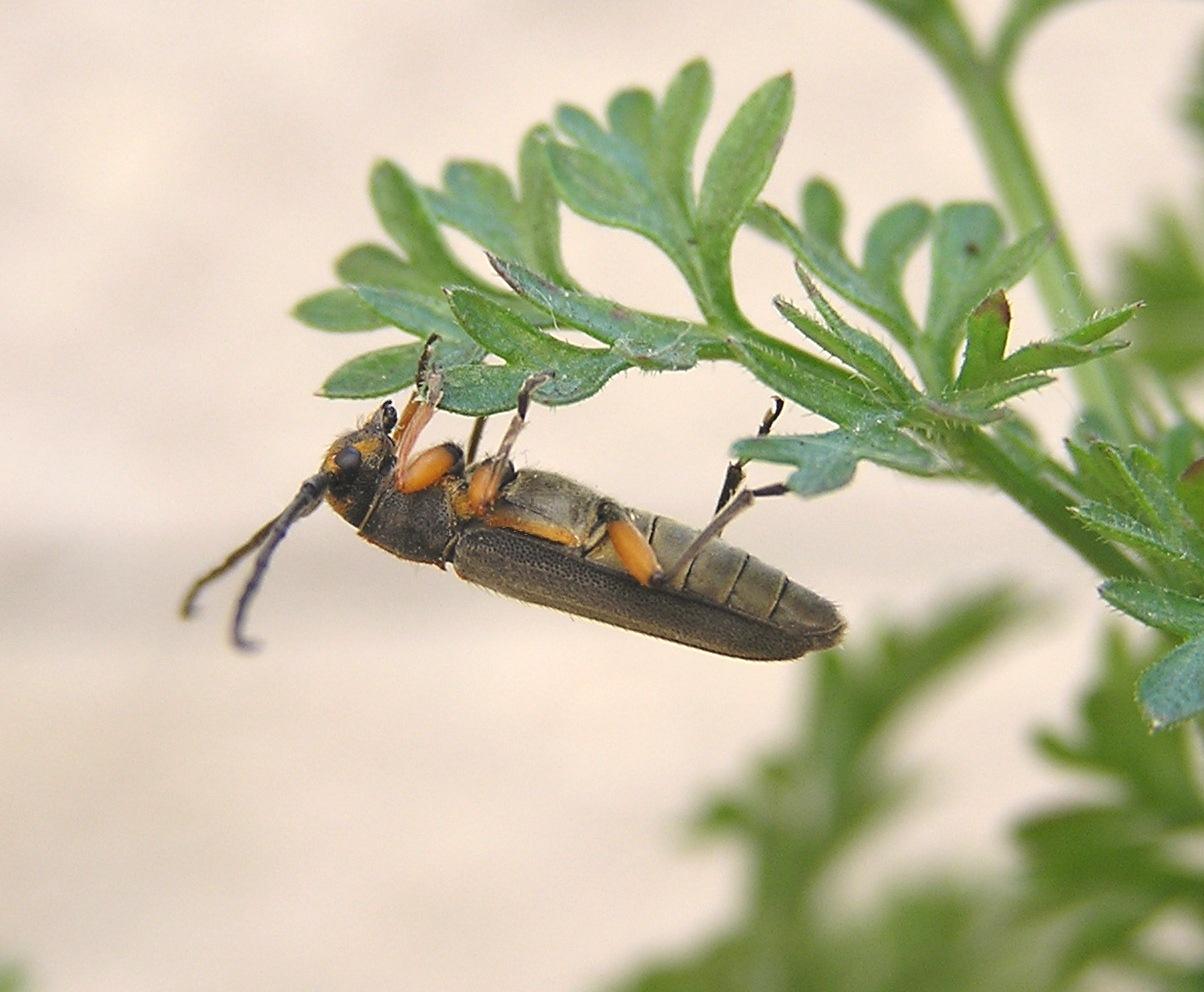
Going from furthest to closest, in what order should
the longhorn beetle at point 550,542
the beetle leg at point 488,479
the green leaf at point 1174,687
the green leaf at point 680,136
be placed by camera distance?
the beetle leg at point 488,479, the longhorn beetle at point 550,542, the green leaf at point 680,136, the green leaf at point 1174,687

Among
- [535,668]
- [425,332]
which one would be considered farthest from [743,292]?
[425,332]

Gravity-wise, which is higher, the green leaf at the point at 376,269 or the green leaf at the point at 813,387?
the green leaf at the point at 813,387

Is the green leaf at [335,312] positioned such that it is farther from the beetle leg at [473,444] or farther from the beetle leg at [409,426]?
the beetle leg at [473,444]

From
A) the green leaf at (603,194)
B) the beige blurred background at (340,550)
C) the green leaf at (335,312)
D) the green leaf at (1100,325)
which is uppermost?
the green leaf at (1100,325)

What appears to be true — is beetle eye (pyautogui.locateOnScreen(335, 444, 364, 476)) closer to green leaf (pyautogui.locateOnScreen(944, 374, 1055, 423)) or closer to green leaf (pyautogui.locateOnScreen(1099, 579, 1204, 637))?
green leaf (pyautogui.locateOnScreen(944, 374, 1055, 423))

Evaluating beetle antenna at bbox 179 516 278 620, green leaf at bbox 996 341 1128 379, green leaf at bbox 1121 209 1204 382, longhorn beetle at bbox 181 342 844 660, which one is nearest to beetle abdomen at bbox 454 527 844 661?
longhorn beetle at bbox 181 342 844 660

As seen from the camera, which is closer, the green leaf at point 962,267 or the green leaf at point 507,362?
the green leaf at point 507,362

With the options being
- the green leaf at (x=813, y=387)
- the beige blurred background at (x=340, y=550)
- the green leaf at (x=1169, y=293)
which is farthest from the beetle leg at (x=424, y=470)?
the beige blurred background at (x=340, y=550)
